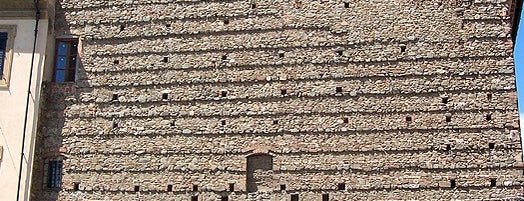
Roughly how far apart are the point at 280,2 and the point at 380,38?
6.57 feet

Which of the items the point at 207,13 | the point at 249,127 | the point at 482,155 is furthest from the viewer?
the point at 207,13

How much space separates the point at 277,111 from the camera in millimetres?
12367

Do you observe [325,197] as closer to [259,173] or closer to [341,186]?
[341,186]

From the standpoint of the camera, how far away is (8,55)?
13086 mm

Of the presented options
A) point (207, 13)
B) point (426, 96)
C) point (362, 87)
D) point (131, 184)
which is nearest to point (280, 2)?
point (207, 13)

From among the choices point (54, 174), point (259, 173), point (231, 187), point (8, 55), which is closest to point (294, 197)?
point (259, 173)

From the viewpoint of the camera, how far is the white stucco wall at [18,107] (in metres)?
12.5

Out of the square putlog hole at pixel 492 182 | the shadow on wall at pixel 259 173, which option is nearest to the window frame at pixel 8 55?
the shadow on wall at pixel 259 173

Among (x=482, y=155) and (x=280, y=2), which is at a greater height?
(x=280, y=2)

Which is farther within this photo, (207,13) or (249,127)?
(207,13)

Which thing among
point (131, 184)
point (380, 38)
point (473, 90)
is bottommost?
point (131, 184)

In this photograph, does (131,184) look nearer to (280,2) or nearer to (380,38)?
(280,2)

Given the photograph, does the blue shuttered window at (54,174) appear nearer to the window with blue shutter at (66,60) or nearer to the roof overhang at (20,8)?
the window with blue shutter at (66,60)

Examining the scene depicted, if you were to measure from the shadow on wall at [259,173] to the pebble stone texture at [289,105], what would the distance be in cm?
2
